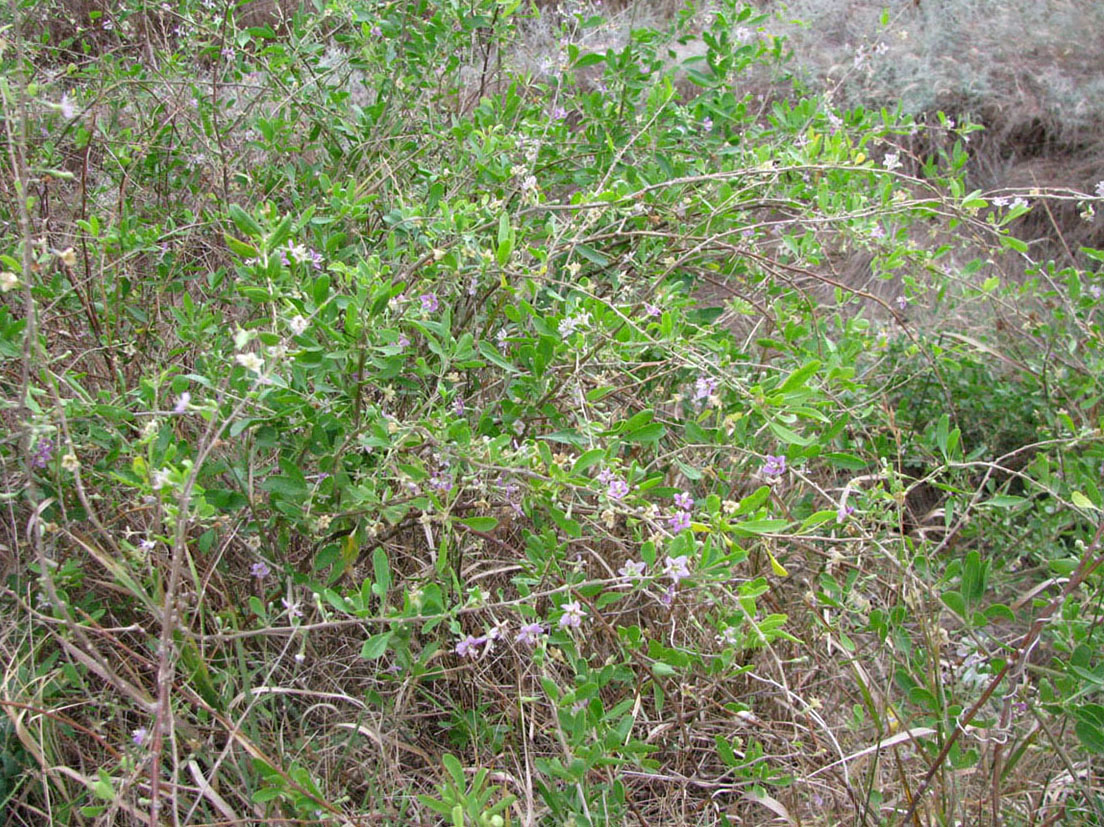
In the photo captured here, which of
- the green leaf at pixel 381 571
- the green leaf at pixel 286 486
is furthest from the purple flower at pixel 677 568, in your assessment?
the green leaf at pixel 286 486

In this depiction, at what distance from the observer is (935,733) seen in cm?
171

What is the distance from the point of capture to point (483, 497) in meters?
1.64

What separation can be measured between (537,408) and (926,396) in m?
1.78

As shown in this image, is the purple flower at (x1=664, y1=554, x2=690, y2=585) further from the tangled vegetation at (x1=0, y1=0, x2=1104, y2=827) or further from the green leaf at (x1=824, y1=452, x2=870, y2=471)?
the green leaf at (x1=824, y1=452, x2=870, y2=471)

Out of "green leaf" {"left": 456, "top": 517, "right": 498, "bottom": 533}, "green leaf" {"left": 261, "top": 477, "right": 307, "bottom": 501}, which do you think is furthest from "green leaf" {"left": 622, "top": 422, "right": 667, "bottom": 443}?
"green leaf" {"left": 261, "top": 477, "right": 307, "bottom": 501}

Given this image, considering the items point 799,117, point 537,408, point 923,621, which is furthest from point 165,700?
point 799,117

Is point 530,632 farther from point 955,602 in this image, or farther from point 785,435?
point 955,602

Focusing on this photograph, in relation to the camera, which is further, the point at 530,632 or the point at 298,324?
the point at 530,632

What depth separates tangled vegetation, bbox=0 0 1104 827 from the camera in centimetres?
146

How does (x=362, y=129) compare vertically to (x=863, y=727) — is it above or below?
above

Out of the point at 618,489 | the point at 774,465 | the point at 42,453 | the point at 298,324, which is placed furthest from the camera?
the point at 774,465

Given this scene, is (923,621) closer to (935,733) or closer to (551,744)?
(935,733)

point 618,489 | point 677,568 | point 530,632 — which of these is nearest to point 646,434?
point 618,489

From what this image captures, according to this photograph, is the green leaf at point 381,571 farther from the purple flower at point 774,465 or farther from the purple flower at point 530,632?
the purple flower at point 774,465
